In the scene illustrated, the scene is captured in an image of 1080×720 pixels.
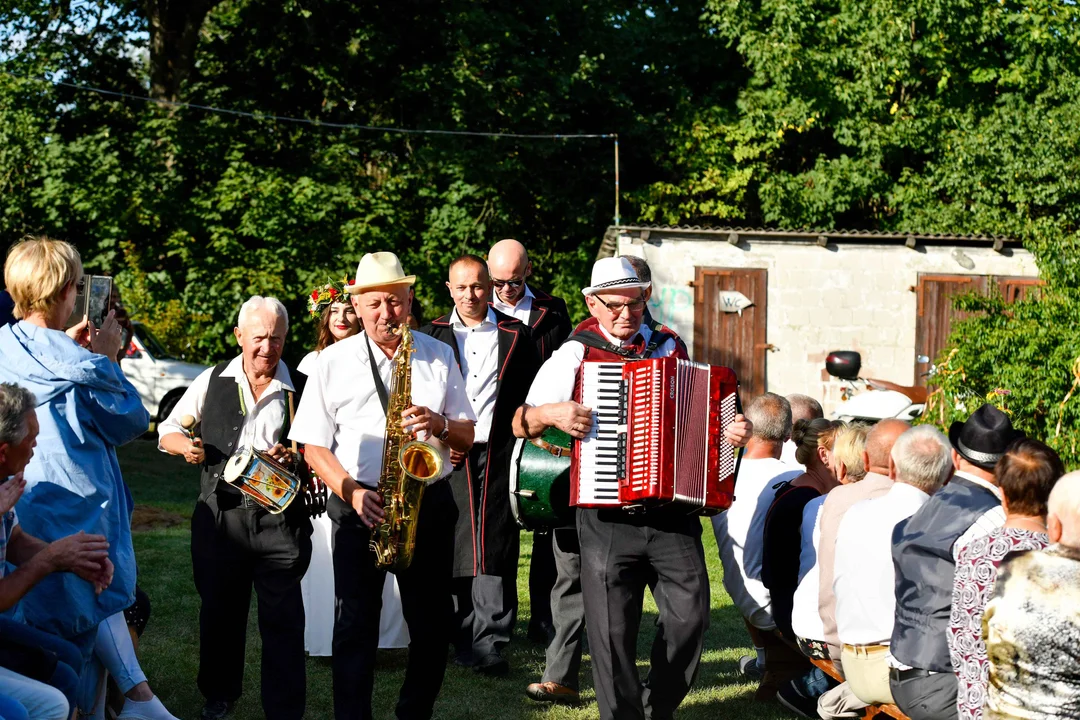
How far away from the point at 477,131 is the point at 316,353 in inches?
647

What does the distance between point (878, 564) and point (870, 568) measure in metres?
0.04

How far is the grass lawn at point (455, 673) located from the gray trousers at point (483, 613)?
171 millimetres

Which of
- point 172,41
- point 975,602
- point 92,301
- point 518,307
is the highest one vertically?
point 172,41

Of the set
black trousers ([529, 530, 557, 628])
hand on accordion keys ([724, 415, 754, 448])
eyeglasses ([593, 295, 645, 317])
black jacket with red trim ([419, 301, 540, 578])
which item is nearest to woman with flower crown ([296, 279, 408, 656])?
black jacket with red trim ([419, 301, 540, 578])

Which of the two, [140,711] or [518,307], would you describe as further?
[518,307]

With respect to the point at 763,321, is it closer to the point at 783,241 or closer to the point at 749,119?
the point at 783,241

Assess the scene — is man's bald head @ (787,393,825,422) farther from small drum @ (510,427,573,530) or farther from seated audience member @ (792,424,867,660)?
small drum @ (510,427,573,530)

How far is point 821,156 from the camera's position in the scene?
23844 millimetres

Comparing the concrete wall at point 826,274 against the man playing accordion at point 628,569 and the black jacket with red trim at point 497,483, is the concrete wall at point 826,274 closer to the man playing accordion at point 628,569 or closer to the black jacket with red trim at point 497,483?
the black jacket with red trim at point 497,483

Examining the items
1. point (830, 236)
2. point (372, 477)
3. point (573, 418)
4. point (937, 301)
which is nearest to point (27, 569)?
point (372, 477)

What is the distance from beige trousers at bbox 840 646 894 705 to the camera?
5094 mm

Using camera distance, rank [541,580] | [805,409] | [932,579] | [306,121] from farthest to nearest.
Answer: [306,121]
[541,580]
[805,409]
[932,579]

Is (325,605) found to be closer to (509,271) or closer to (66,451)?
(509,271)

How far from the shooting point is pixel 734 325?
19625mm
